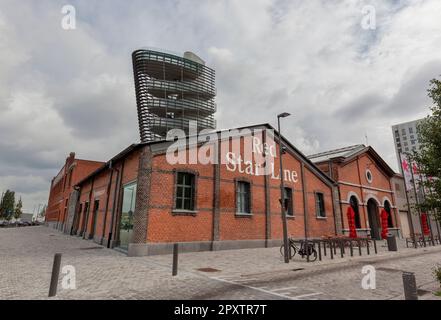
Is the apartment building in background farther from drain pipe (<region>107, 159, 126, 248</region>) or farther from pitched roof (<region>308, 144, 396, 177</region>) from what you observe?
drain pipe (<region>107, 159, 126, 248</region>)

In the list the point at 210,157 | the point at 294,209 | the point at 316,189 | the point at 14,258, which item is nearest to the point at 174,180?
the point at 210,157

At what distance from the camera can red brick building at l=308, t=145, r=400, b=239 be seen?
2345cm

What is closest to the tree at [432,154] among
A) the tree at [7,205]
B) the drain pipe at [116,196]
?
the drain pipe at [116,196]

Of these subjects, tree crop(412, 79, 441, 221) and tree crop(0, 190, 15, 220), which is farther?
tree crop(0, 190, 15, 220)

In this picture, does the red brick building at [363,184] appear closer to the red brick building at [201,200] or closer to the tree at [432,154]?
the red brick building at [201,200]

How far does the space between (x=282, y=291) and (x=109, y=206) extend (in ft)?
44.4

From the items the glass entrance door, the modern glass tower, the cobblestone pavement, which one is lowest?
the cobblestone pavement

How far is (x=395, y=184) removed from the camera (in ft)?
96.5

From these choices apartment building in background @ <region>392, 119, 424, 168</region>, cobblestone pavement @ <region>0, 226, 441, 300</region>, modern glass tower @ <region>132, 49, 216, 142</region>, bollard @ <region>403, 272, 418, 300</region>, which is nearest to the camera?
bollard @ <region>403, 272, 418, 300</region>

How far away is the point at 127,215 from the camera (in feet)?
45.4

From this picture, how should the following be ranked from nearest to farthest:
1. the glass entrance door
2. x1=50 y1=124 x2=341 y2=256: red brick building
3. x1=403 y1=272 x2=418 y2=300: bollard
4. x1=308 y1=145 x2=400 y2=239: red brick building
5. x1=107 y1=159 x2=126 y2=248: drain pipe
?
1. x1=403 y1=272 x2=418 y2=300: bollard
2. x1=50 y1=124 x2=341 y2=256: red brick building
3. the glass entrance door
4. x1=107 y1=159 x2=126 y2=248: drain pipe
5. x1=308 y1=145 x2=400 y2=239: red brick building

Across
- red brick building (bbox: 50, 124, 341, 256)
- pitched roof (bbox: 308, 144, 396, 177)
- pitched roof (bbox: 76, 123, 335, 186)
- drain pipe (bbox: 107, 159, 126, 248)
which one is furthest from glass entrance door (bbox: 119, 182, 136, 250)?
pitched roof (bbox: 308, 144, 396, 177)

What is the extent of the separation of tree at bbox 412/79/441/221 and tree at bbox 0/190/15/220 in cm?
8926
